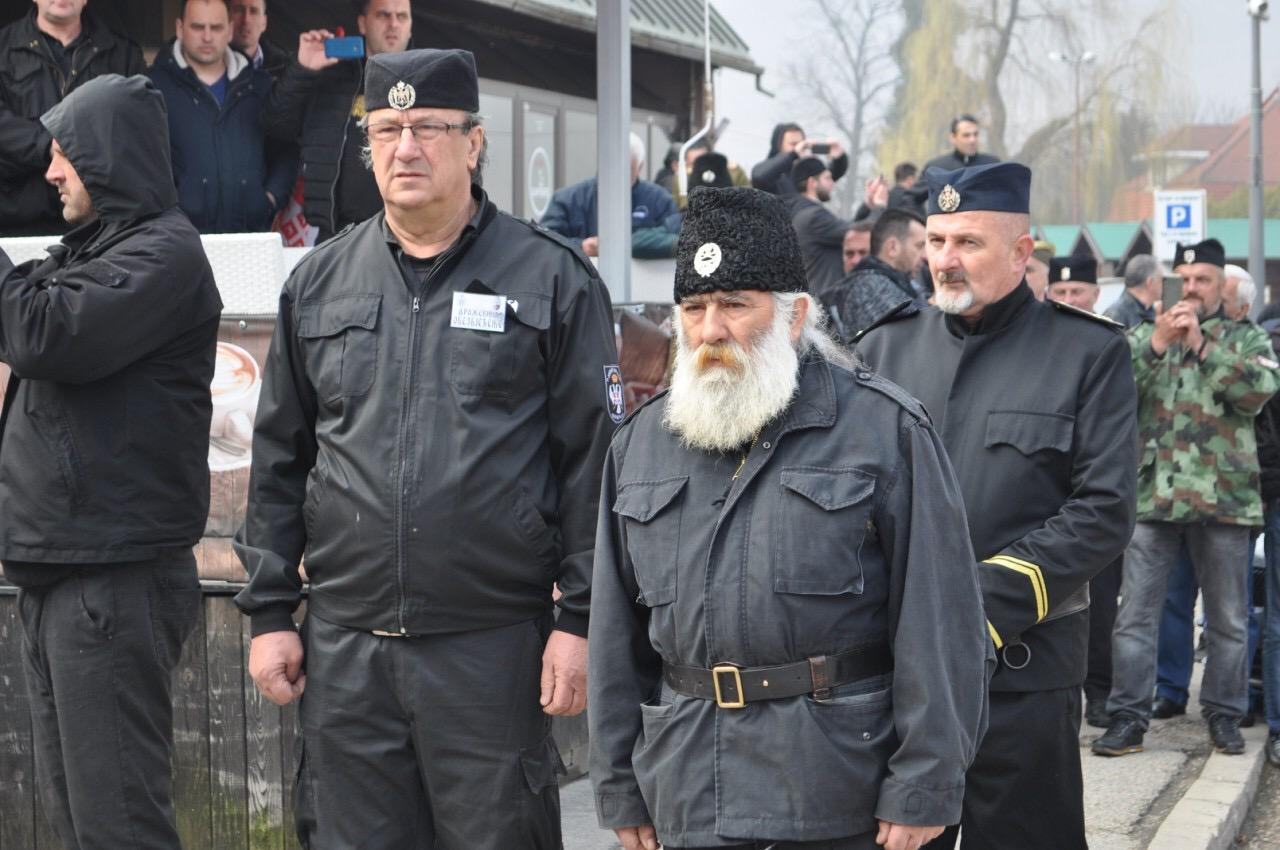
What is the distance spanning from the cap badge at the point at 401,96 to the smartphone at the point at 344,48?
2.97 metres

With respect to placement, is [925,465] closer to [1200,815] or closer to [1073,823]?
[1073,823]

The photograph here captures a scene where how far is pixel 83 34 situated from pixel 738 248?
4.57m

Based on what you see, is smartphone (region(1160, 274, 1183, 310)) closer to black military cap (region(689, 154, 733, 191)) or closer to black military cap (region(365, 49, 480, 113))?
black military cap (region(689, 154, 733, 191))

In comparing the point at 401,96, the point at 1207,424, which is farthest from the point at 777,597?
the point at 1207,424

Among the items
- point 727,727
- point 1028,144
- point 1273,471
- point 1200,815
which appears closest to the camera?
point 727,727

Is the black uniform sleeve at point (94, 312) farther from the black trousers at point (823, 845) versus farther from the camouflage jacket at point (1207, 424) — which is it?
the camouflage jacket at point (1207, 424)

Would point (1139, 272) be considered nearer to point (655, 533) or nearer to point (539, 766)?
point (539, 766)

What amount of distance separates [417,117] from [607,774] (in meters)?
1.57

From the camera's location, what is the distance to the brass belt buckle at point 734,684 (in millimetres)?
3059

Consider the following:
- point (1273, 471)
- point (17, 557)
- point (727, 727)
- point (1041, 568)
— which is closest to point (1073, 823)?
point (1041, 568)

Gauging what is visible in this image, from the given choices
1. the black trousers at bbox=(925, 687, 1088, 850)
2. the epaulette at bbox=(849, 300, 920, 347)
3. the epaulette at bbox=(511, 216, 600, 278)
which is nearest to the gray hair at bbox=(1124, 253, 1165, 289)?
the epaulette at bbox=(849, 300, 920, 347)

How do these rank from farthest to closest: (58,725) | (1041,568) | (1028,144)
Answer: (1028,144) < (58,725) < (1041,568)

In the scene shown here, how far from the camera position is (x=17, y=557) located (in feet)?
13.7

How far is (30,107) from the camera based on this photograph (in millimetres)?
6625
